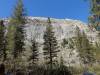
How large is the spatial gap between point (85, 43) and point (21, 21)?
30450 mm

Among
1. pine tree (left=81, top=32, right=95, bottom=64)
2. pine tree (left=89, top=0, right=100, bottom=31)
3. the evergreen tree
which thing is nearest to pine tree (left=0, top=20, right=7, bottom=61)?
the evergreen tree

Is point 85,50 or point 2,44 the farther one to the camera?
point 85,50

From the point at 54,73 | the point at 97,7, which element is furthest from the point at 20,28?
the point at 97,7

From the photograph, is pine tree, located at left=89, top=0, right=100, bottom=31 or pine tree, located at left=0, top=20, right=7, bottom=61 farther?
pine tree, located at left=0, top=20, right=7, bottom=61

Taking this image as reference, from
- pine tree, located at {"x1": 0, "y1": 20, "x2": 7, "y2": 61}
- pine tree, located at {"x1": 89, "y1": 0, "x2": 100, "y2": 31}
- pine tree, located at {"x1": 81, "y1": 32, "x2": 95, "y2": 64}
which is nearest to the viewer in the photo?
pine tree, located at {"x1": 89, "y1": 0, "x2": 100, "y2": 31}

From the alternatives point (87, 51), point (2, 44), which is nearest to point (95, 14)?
point (2, 44)

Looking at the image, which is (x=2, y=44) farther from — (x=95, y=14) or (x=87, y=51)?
(x=95, y=14)

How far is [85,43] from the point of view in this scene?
63.8m

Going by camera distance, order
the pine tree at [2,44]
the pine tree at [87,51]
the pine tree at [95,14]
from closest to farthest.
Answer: the pine tree at [95,14] < the pine tree at [2,44] < the pine tree at [87,51]

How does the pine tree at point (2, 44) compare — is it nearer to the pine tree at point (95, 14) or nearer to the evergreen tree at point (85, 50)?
the evergreen tree at point (85, 50)

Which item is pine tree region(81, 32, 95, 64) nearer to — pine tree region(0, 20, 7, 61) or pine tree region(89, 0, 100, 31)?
pine tree region(0, 20, 7, 61)

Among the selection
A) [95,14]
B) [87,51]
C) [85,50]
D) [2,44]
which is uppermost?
[95,14]

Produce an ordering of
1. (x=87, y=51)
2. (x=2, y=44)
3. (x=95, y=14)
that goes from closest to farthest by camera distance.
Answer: (x=95, y=14), (x=2, y=44), (x=87, y=51)

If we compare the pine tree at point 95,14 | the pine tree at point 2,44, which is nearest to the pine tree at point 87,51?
the pine tree at point 2,44
